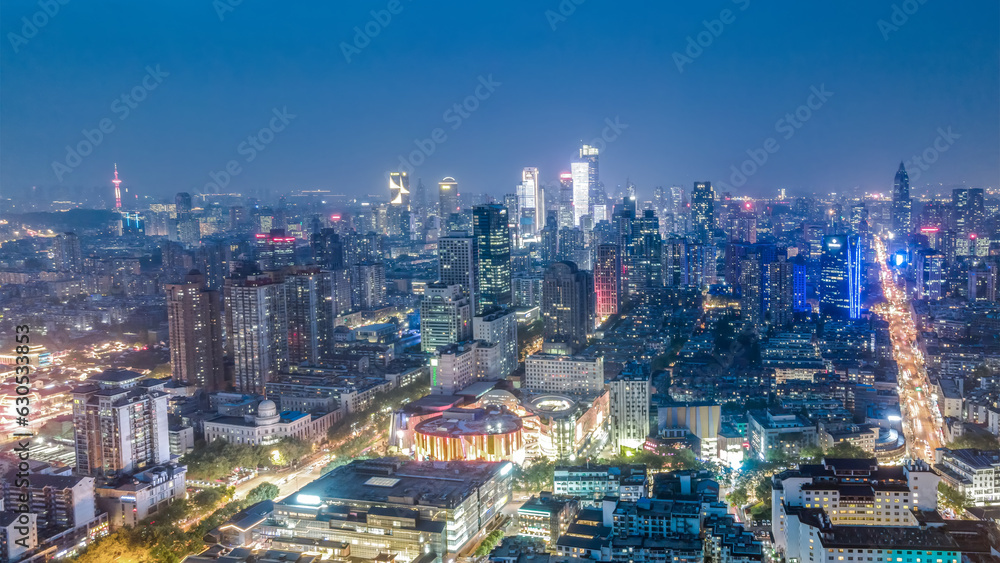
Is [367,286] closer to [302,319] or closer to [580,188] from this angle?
[302,319]

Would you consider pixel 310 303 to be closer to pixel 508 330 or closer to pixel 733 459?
pixel 508 330

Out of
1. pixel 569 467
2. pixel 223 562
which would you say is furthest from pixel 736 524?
pixel 223 562

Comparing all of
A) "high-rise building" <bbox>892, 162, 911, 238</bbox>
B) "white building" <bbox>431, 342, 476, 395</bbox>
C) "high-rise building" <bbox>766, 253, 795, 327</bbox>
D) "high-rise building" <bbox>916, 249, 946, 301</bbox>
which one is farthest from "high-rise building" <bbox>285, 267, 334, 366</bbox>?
"high-rise building" <bbox>892, 162, 911, 238</bbox>

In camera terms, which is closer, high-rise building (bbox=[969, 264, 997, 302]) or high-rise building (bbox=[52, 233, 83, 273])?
high-rise building (bbox=[52, 233, 83, 273])

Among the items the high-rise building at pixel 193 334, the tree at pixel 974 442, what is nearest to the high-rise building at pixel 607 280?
the high-rise building at pixel 193 334

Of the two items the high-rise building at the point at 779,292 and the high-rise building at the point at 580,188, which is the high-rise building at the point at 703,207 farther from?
the high-rise building at the point at 779,292

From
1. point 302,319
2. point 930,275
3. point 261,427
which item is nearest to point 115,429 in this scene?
point 261,427

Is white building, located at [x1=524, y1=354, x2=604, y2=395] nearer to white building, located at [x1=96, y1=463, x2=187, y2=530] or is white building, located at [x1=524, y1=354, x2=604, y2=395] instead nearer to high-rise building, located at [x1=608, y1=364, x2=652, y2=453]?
high-rise building, located at [x1=608, y1=364, x2=652, y2=453]
